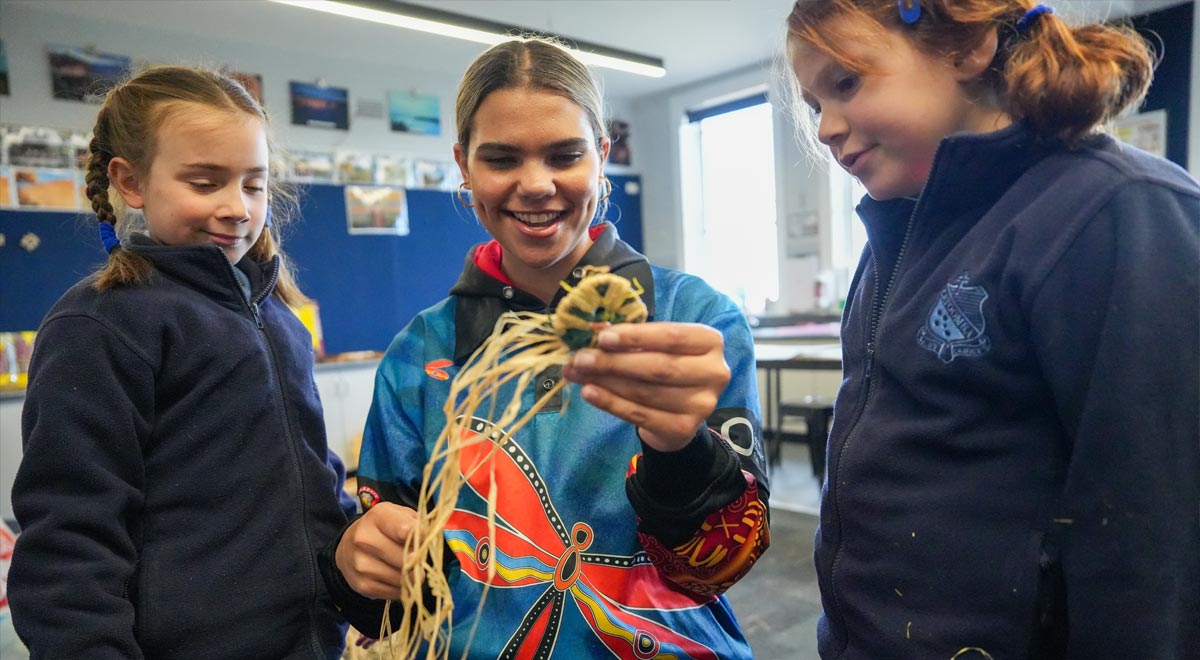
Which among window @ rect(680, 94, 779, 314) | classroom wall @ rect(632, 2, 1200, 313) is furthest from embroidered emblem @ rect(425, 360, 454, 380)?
window @ rect(680, 94, 779, 314)

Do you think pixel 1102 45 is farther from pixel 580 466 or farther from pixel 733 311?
pixel 580 466

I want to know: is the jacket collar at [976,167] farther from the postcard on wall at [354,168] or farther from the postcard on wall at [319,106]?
the postcard on wall at [319,106]

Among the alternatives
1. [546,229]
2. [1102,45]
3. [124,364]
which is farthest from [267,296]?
[1102,45]

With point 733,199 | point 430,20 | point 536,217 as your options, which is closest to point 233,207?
point 536,217

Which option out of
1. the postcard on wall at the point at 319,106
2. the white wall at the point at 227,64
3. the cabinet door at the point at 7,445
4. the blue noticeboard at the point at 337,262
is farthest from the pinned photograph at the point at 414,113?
the cabinet door at the point at 7,445

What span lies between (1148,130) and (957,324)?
199 inches

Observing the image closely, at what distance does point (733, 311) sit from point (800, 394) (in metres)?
5.32

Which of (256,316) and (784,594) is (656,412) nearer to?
(256,316)

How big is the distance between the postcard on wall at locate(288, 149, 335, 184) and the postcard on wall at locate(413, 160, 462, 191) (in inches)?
28.0

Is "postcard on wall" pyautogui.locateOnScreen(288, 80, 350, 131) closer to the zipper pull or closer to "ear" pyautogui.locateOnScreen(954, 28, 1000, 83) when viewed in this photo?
the zipper pull

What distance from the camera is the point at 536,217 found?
38.8 inches

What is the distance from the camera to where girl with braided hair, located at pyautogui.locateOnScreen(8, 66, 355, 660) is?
87cm

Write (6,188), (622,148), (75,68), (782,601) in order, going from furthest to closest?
(622,148)
(75,68)
(6,188)
(782,601)

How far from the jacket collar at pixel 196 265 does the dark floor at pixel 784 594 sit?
2141mm
